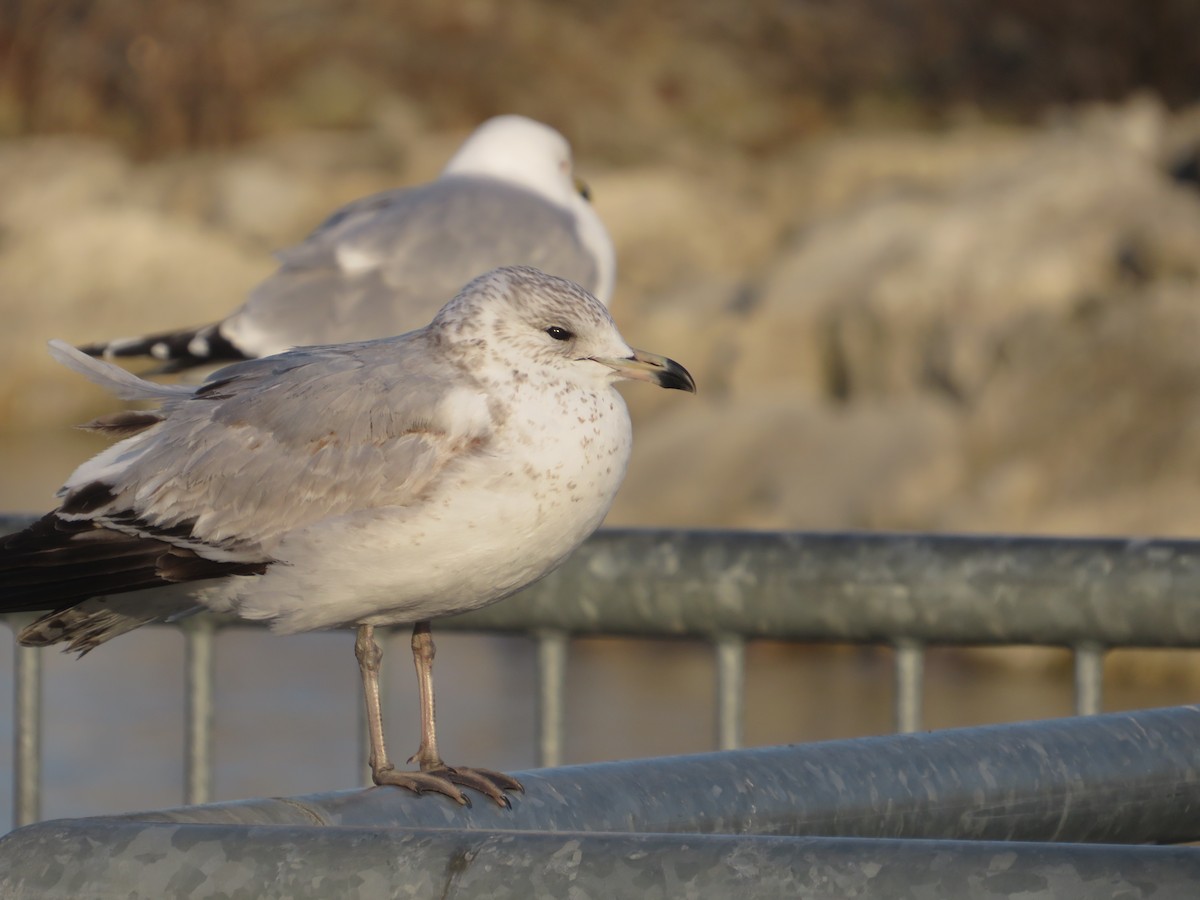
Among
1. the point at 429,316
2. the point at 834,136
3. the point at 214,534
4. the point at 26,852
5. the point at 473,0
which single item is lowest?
the point at 26,852

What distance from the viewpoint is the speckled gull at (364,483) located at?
1.80m

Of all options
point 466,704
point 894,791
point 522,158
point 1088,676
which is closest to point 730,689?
point 1088,676

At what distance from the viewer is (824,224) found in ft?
32.3

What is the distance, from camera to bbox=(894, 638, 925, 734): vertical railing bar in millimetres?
2178

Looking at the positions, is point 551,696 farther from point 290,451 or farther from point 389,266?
point 389,266

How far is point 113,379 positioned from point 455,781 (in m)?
0.64

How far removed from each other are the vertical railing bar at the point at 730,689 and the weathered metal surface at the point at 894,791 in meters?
0.75

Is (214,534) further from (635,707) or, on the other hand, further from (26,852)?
(635,707)

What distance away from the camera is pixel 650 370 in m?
1.98

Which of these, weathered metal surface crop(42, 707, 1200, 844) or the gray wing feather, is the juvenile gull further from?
weathered metal surface crop(42, 707, 1200, 844)

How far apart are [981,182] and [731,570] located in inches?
292

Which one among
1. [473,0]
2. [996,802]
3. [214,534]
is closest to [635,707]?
[214,534]

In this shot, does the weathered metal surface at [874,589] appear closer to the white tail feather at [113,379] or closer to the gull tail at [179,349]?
the white tail feather at [113,379]

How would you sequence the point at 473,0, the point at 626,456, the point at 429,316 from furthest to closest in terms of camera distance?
the point at 473,0 < the point at 429,316 < the point at 626,456
